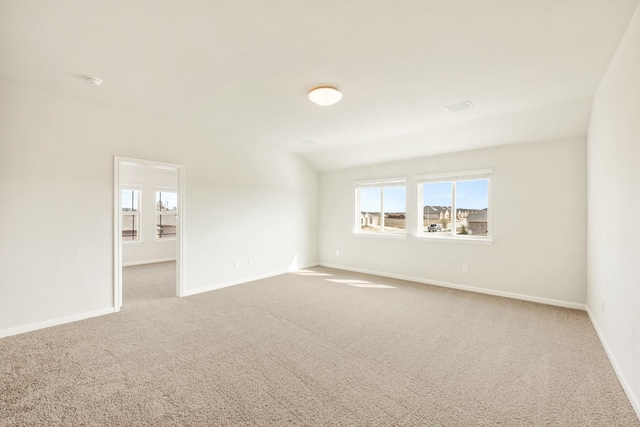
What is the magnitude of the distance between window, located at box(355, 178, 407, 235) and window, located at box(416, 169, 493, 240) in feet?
1.33

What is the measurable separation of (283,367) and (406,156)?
14.1 ft

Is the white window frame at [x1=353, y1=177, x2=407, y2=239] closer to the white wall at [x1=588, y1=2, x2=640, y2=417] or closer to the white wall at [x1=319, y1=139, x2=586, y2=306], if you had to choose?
the white wall at [x1=319, y1=139, x2=586, y2=306]

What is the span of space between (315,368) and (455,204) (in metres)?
3.89

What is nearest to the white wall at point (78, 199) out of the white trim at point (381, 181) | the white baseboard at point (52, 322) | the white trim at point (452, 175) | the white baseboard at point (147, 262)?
the white baseboard at point (52, 322)

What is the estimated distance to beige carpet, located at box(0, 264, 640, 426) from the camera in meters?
1.80

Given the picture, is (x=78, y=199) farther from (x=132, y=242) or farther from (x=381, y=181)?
(x=381, y=181)

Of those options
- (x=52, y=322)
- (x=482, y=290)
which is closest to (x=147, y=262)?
(x=52, y=322)

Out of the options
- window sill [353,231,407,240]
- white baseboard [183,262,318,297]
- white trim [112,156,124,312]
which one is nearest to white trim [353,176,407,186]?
window sill [353,231,407,240]

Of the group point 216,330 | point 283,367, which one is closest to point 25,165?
point 216,330

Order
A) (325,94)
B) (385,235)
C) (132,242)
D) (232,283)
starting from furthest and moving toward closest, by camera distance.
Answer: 1. (132,242)
2. (385,235)
3. (232,283)
4. (325,94)

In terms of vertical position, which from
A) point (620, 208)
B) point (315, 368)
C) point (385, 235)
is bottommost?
point (315, 368)

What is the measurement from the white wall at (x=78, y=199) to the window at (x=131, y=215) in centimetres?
378

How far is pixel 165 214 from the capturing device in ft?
25.4

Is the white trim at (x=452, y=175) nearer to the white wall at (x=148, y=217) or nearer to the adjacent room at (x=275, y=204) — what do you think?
the adjacent room at (x=275, y=204)
